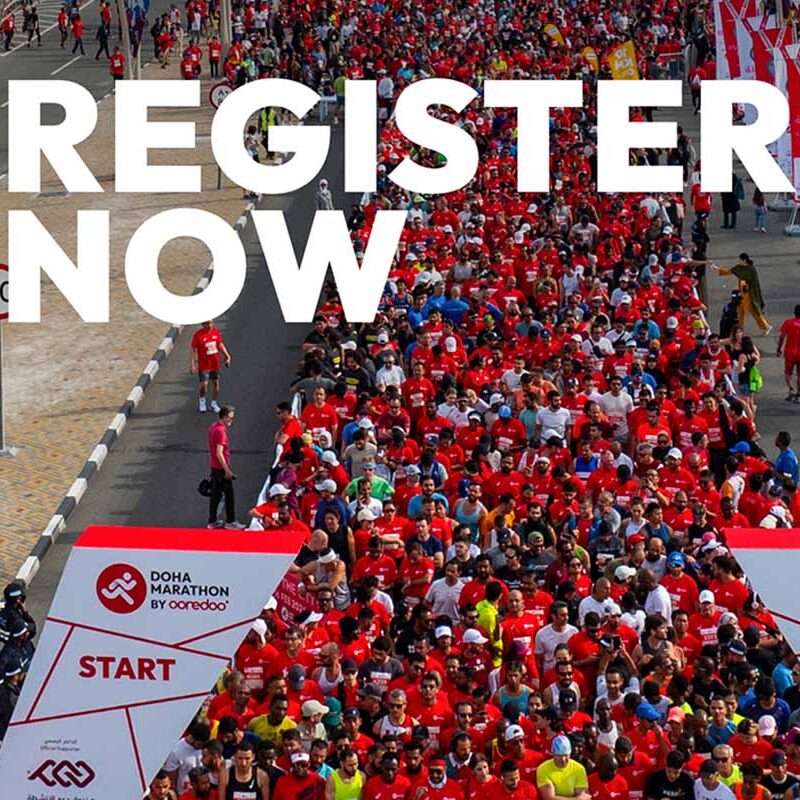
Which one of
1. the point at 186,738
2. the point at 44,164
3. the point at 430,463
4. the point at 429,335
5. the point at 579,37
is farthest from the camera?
the point at 579,37

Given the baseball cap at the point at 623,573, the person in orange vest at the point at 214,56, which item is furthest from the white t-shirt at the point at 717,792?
the person in orange vest at the point at 214,56

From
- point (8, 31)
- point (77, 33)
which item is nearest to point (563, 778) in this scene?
point (77, 33)

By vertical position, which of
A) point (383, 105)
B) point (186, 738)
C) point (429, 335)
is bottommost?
point (186, 738)

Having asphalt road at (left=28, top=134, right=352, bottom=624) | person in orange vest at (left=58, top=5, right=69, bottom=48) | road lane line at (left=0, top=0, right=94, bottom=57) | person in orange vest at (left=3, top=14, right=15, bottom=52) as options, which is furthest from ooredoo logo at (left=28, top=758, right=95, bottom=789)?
person in orange vest at (left=3, top=14, right=15, bottom=52)

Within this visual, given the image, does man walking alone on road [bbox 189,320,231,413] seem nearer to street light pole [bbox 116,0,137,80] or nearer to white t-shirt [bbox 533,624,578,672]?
white t-shirt [bbox 533,624,578,672]

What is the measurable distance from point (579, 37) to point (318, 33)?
6328 mm

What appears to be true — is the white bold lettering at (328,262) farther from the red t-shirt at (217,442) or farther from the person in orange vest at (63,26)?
the person in orange vest at (63,26)

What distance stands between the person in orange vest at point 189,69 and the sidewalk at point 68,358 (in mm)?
9303

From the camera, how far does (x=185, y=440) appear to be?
93.0 ft

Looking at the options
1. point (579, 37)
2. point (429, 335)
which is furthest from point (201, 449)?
point (579, 37)

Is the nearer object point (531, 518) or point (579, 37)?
point (531, 518)

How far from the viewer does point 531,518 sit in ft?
69.6

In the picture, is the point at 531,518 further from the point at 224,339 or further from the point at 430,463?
the point at 224,339

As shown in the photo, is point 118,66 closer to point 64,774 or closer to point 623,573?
point 623,573
